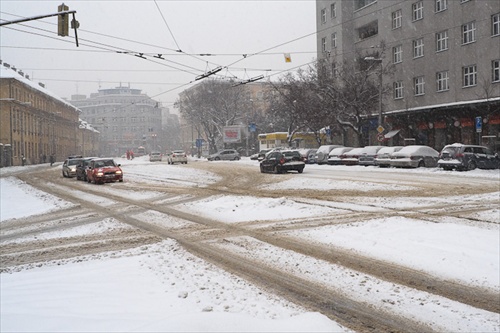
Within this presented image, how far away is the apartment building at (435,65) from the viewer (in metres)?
33.4

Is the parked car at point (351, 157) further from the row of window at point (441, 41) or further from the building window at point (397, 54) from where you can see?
the building window at point (397, 54)

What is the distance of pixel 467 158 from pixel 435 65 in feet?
52.7

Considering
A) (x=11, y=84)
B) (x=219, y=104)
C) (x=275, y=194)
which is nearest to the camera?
(x=275, y=194)

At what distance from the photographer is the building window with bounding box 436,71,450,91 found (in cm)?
3816

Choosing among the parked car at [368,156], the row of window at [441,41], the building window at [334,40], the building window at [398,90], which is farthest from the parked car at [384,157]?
the building window at [334,40]

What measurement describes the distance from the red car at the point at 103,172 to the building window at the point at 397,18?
102ft

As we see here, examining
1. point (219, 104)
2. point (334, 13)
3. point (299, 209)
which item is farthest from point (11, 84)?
point (299, 209)

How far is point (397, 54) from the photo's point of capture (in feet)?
145

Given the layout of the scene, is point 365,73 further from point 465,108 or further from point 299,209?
point 299,209

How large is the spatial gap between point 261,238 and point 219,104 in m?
65.9

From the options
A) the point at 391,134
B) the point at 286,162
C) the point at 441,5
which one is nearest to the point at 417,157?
the point at 286,162

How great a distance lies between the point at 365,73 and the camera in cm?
4262

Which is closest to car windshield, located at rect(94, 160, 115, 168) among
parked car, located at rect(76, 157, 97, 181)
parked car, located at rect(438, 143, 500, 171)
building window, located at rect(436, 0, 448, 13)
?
parked car, located at rect(76, 157, 97, 181)

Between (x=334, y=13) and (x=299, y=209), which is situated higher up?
(x=334, y=13)
